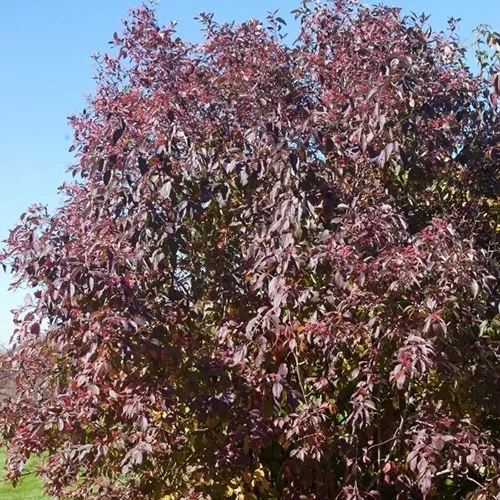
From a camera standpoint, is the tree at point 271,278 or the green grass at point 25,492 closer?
the tree at point 271,278

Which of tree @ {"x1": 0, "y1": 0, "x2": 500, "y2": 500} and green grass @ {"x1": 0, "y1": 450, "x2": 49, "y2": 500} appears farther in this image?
green grass @ {"x1": 0, "y1": 450, "x2": 49, "y2": 500}

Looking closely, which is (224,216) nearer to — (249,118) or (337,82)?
(249,118)

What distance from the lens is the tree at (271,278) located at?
3643 millimetres

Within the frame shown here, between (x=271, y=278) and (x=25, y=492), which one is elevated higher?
(x=271, y=278)

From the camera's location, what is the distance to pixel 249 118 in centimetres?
451

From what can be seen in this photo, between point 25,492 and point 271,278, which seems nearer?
point 271,278

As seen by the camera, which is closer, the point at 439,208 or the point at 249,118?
the point at 249,118

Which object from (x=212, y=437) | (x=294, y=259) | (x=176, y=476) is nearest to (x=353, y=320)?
(x=294, y=259)

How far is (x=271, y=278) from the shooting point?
390cm

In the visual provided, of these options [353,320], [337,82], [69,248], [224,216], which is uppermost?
[337,82]

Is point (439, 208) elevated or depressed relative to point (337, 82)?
depressed

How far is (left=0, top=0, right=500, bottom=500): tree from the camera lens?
364 cm

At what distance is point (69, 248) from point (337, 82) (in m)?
1.97

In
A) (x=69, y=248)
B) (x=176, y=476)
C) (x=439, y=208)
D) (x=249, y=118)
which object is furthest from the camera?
(x=439, y=208)
